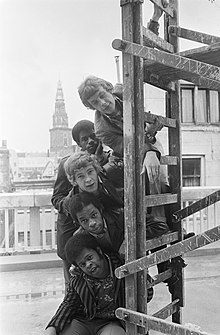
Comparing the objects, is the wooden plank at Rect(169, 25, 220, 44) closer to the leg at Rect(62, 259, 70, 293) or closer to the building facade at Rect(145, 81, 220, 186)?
the building facade at Rect(145, 81, 220, 186)

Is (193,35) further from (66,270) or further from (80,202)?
(66,270)

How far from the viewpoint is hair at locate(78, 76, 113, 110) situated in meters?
1.80

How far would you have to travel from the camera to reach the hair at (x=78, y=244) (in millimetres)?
1793

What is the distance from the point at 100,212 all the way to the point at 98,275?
0.28 metres

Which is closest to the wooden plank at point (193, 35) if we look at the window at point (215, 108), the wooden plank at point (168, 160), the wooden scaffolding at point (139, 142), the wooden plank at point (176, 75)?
the wooden scaffolding at point (139, 142)

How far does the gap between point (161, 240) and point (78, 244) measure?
38 cm

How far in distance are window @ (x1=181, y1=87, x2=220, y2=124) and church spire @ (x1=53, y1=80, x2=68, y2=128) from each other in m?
0.96

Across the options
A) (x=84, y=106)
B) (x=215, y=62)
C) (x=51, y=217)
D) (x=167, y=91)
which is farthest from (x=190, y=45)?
(x=51, y=217)

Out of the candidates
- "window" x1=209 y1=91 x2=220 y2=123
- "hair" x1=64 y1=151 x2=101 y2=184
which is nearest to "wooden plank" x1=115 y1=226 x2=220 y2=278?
"hair" x1=64 y1=151 x2=101 y2=184

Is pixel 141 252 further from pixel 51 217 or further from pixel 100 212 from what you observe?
pixel 51 217

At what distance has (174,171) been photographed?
2004 millimetres

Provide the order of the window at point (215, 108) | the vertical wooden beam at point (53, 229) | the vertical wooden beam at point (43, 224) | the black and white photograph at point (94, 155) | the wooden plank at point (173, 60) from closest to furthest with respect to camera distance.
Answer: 1. the wooden plank at point (173, 60)
2. the black and white photograph at point (94, 155)
3. the vertical wooden beam at point (53, 229)
4. the vertical wooden beam at point (43, 224)
5. the window at point (215, 108)

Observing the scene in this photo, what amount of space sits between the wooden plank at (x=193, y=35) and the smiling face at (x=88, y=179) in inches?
28.2

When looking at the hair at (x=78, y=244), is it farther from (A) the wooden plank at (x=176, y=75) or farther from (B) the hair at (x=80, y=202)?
(A) the wooden plank at (x=176, y=75)
